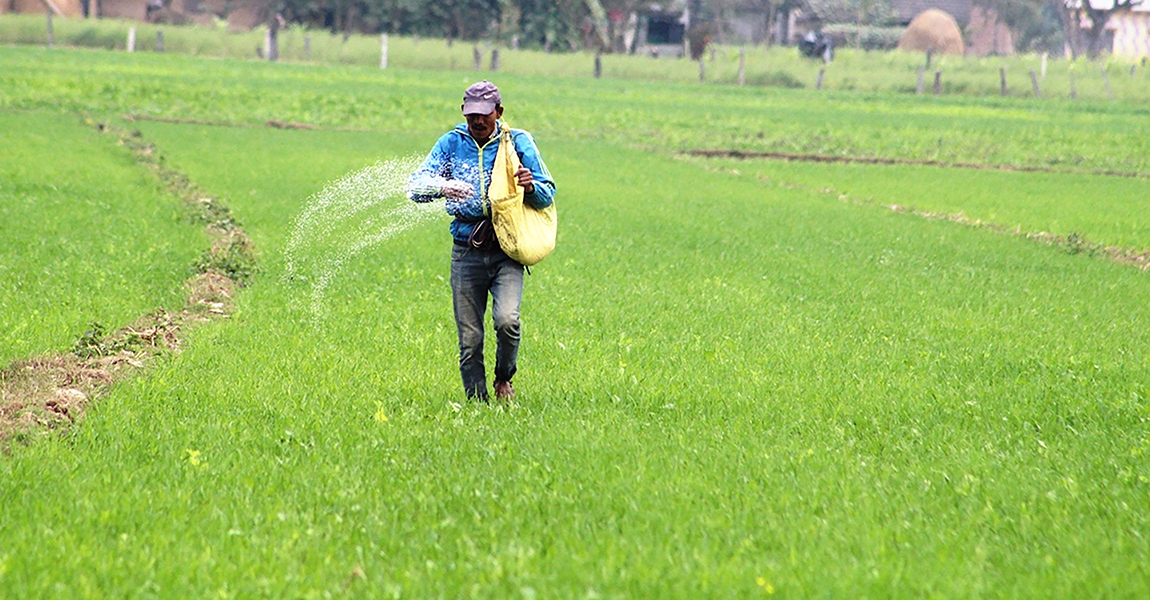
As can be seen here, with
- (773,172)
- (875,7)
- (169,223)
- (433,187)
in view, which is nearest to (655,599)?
(433,187)

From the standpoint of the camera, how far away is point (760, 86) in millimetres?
57656

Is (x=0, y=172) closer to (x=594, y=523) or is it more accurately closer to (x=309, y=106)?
(x=594, y=523)

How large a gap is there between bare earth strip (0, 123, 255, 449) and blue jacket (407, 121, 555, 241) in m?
2.44

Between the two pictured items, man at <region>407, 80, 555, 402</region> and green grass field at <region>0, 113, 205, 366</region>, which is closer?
man at <region>407, 80, 555, 402</region>

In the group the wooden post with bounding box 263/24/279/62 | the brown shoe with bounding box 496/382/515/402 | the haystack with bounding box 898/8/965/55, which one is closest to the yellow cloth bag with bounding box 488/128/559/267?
the brown shoe with bounding box 496/382/515/402

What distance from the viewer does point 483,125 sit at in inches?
294

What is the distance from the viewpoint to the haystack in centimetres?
7919

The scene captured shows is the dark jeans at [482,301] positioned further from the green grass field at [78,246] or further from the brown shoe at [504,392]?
the green grass field at [78,246]

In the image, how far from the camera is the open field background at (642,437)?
5.32 metres

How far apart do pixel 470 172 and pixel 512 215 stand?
370 millimetres

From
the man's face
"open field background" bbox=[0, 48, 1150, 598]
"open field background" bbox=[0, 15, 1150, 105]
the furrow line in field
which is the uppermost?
"open field background" bbox=[0, 15, 1150, 105]

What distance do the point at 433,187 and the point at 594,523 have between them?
2.55m

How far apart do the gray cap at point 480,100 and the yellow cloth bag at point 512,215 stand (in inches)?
8.4

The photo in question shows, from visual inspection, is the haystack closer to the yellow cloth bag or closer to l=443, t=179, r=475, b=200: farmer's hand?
the yellow cloth bag
